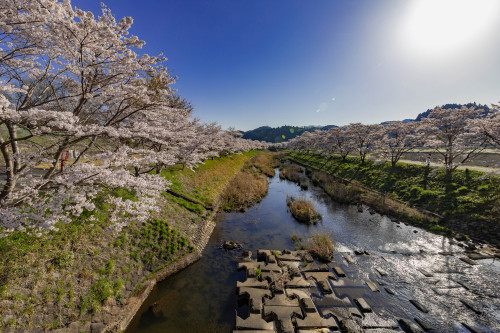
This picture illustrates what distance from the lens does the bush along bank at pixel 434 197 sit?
1622 centimetres

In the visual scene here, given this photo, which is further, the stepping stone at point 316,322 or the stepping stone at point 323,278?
the stepping stone at point 323,278

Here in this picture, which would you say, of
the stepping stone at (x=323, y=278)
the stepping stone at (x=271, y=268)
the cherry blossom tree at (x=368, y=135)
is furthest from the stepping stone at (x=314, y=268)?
the cherry blossom tree at (x=368, y=135)

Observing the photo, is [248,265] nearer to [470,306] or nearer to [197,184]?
[470,306]

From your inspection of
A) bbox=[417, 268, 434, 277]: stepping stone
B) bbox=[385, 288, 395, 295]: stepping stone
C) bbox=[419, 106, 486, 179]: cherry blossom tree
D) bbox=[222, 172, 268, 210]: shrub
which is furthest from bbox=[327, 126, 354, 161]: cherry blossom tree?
bbox=[385, 288, 395, 295]: stepping stone

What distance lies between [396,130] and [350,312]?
37.0 m

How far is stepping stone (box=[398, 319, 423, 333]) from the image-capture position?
7.71 m

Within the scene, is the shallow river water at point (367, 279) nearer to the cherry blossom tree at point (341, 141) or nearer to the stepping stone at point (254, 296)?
the stepping stone at point (254, 296)

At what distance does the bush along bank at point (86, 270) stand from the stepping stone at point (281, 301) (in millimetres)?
5649

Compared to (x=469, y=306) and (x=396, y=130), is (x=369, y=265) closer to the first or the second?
(x=469, y=306)

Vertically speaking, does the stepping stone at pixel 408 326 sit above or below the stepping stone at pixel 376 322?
above

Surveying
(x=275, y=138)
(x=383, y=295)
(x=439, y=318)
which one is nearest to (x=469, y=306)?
(x=439, y=318)

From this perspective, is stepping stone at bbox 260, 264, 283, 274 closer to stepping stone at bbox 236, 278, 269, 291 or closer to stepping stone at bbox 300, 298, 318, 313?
stepping stone at bbox 236, 278, 269, 291

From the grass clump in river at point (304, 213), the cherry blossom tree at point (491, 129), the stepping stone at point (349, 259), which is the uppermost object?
the cherry blossom tree at point (491, 129)

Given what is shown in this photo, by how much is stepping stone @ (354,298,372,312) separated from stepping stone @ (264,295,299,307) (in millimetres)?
3228
